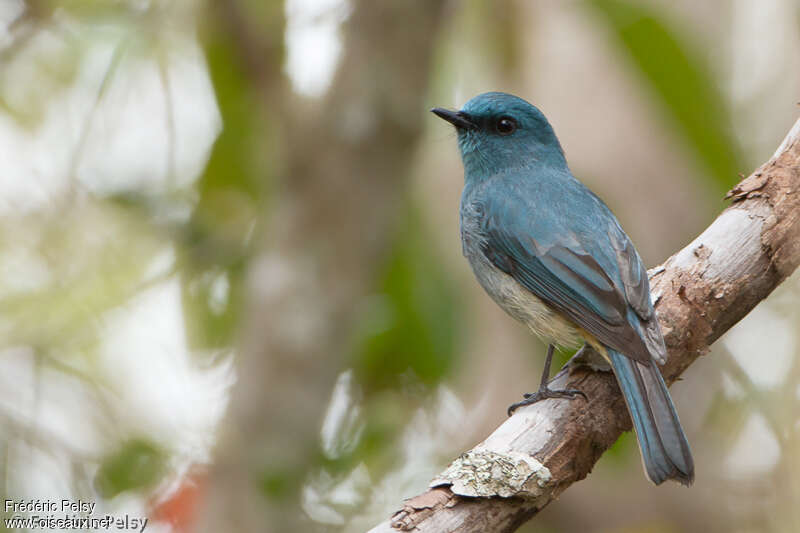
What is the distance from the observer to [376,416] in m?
4.50

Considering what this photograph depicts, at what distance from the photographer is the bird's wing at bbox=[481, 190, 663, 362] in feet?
10.5

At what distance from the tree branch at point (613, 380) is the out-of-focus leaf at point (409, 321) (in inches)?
45.4

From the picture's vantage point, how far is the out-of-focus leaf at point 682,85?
3945 mm

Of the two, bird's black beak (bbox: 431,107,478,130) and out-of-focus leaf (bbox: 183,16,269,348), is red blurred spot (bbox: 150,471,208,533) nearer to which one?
out-of-focus leaf (bbox: 183,16,269,348)

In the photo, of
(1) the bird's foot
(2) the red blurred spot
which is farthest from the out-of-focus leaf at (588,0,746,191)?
(2) the red blurred spot

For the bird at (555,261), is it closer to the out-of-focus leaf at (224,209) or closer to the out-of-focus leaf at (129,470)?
the out-of-focus leaf at (224,209)

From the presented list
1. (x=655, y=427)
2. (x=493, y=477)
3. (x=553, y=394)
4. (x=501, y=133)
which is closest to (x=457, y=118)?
(x=501, y=133)

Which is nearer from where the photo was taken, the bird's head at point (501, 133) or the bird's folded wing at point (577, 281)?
the bird's folded wing at point (577, 281)

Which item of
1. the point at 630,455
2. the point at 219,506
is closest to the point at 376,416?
the point at 219,506

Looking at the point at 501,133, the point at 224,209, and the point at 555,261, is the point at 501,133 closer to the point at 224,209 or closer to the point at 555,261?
the point at 555,261

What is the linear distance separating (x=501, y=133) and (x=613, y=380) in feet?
5.24

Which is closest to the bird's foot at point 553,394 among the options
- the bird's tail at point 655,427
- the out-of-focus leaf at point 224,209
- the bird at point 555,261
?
the bird at point 555,261

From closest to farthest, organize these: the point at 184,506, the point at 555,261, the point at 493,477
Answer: the point at 493,477, the point at 555,261, the point at 184,506

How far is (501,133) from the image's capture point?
4.42m
